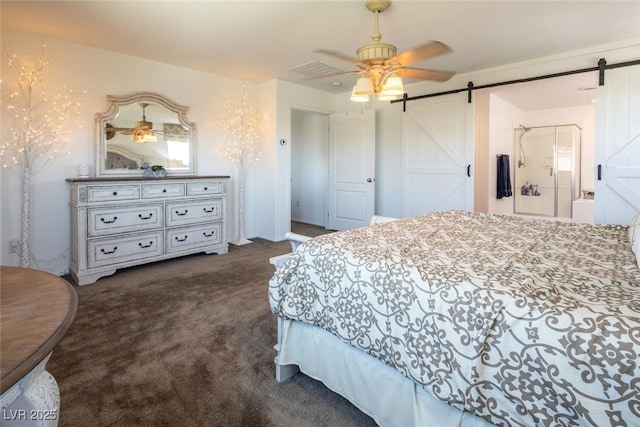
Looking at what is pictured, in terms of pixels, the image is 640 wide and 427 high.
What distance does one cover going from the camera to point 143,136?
4.06 meters

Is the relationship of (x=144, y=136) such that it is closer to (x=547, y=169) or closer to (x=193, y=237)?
(x=193, y=237)

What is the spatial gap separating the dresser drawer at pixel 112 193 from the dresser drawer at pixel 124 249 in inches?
15.9

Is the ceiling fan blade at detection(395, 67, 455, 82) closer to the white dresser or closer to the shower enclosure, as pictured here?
the white dresser

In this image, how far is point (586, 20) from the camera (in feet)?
9.68

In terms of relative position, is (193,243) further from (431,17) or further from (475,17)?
(475,17)

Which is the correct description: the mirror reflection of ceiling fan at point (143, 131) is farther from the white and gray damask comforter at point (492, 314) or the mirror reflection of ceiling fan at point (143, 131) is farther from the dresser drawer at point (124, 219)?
the white and gray damask comforter at point (492, 314)

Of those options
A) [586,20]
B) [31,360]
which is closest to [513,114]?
[586,20]

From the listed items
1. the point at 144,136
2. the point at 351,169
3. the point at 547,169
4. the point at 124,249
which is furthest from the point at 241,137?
the point at 547,169

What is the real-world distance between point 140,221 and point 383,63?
9.56 feet

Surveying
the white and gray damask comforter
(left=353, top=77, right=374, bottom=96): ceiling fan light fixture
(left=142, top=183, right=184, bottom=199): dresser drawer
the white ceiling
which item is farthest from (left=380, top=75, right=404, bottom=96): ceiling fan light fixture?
(left=142, top=183, right=184, bottom=199): dresser drawer

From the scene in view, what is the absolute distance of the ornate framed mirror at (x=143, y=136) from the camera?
3.75 m

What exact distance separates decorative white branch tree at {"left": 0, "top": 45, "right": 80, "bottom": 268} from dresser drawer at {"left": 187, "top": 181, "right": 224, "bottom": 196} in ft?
4.44

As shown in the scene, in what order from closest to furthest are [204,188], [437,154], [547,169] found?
[204,188] < [437,154] < [547,169]

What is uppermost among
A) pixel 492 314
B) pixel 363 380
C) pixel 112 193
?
pixel 112 193
